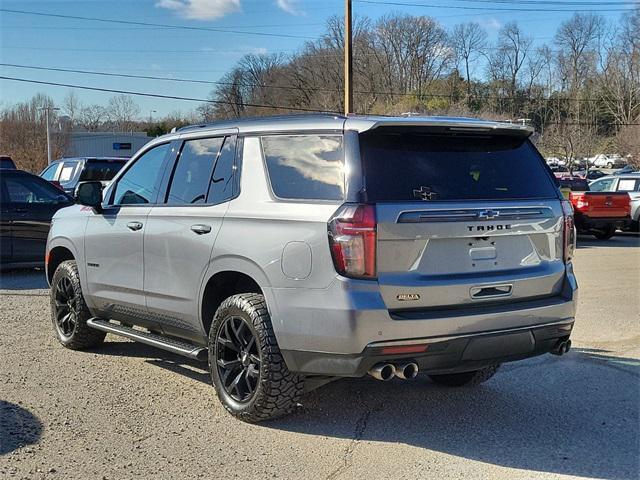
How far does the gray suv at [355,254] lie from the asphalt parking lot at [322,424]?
1.16ft

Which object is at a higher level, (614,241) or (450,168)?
(450,168)

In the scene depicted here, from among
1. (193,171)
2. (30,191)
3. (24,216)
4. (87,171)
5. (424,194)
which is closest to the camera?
(424,194)

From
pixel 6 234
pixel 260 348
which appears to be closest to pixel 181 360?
pixel 260 348

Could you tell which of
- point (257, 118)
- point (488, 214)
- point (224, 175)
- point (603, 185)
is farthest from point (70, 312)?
point (603, 185)

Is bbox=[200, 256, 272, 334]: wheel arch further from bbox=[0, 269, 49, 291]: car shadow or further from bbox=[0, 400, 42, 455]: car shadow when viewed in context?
bbox=[0, 269, 49, 291]: car shadow

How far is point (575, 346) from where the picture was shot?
6.75m

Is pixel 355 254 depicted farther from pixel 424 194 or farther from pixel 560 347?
pixel 560 347

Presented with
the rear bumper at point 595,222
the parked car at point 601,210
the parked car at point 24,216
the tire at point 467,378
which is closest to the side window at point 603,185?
the parked car at point 601,210

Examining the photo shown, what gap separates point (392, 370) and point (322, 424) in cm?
90

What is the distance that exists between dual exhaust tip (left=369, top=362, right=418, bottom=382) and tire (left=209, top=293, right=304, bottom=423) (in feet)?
2.06

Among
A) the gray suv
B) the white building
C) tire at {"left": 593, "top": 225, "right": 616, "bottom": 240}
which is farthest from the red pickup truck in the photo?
the white building

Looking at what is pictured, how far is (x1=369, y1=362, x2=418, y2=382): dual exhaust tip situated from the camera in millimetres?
3895

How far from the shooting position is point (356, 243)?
382cm

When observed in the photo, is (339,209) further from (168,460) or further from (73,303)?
(73,303)
